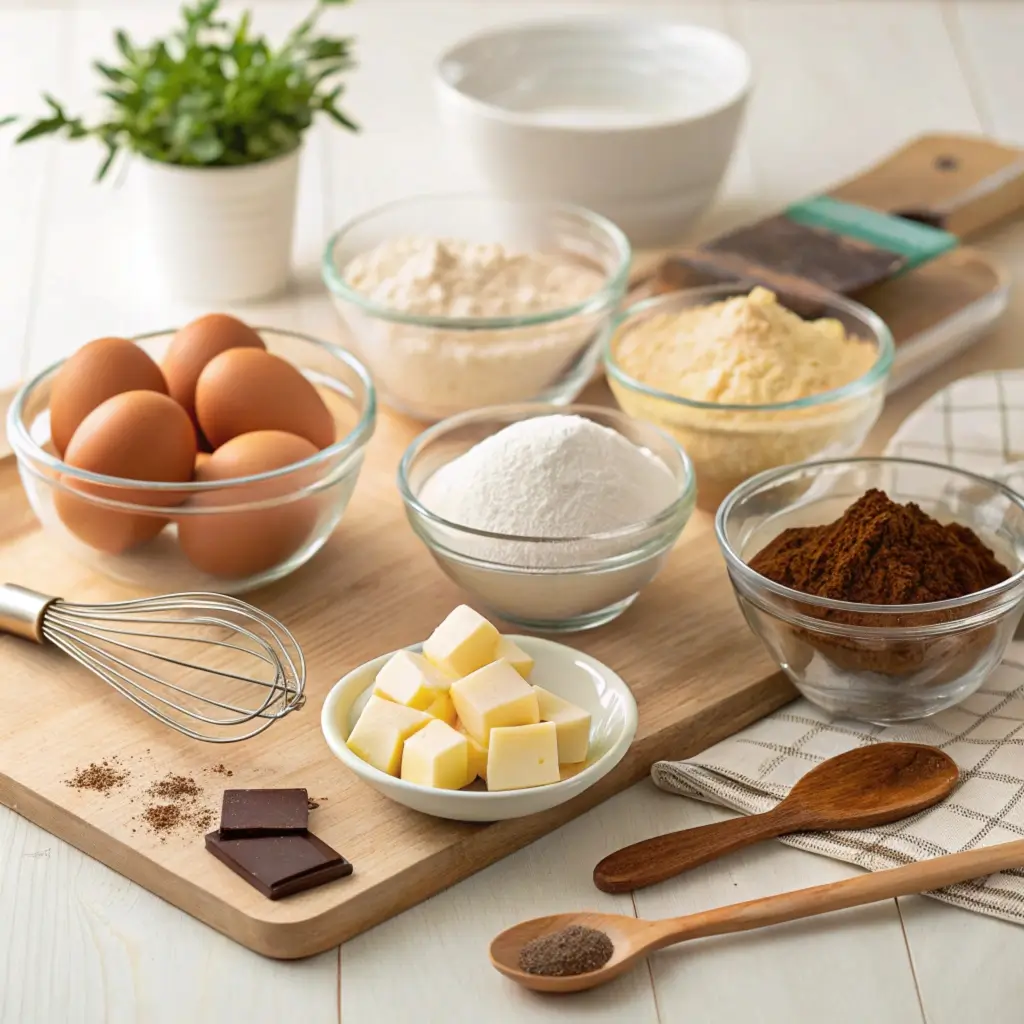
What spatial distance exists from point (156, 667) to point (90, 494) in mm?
176

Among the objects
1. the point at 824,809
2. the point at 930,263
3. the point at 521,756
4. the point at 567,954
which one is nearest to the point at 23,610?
the point at 521,756

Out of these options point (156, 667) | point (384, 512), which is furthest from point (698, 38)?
point (156, 667)

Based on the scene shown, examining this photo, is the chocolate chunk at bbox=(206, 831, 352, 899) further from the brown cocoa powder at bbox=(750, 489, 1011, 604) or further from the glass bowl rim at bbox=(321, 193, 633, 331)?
the glass bowl rim at bbox=(321, 193, 633, 331)

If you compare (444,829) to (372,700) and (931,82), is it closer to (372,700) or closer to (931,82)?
(372,700)

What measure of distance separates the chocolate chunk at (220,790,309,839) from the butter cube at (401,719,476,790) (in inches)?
3.5

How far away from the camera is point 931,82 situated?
297 centimetres

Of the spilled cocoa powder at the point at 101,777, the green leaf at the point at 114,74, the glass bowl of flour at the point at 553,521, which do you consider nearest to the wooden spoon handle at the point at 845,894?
the glass bowl of flour at the point at 553,521

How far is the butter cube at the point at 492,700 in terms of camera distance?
4.09 feet

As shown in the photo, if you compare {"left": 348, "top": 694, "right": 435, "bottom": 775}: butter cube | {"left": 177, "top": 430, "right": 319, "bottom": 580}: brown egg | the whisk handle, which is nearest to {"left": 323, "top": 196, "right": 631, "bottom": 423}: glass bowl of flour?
{"left": 177, "top": 430, "right": 319, "bottom": 580}: brown egg

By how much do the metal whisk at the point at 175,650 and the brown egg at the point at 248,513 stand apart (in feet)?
0.18

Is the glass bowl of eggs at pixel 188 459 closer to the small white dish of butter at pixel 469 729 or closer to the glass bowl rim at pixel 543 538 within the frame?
the glass bowl rim at pixel 543 538

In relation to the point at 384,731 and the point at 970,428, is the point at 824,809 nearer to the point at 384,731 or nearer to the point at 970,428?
the point at 384,731

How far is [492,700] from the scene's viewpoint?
1253 millimetres

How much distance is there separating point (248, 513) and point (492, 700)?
1.21 ft
